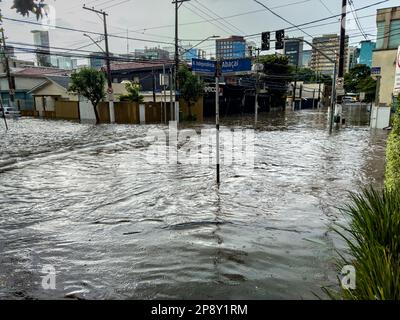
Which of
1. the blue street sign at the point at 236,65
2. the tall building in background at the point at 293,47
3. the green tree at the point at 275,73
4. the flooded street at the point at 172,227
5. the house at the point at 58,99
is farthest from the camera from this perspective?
the green tree at the point at 275,73

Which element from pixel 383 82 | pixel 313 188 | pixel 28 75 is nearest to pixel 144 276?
pixel 313 188

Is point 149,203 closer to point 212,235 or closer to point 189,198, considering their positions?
point 189,198

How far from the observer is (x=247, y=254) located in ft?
16.3

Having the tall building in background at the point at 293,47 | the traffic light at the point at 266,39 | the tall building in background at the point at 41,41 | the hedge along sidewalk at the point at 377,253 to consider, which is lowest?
the hedge along sidewalk at the point at 377,253

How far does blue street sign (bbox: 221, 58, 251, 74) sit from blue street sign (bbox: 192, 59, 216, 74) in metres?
0.33

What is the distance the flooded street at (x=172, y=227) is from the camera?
4.16m

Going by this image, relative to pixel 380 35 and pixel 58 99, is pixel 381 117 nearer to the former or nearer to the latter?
pixel 380 35

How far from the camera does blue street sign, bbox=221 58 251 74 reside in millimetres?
8828

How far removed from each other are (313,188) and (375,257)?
5734 mm

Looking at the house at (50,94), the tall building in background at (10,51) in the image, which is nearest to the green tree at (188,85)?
the house at (50,94)

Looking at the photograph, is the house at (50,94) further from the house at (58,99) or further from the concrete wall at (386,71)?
the concrete wall at (386,71)

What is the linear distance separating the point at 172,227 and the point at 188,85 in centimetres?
2883

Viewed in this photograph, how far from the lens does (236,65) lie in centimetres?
882

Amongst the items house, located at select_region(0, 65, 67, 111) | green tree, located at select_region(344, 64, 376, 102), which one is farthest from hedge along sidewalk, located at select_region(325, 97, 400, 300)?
green tree, located at select_region(344, 64, 376, 102)
